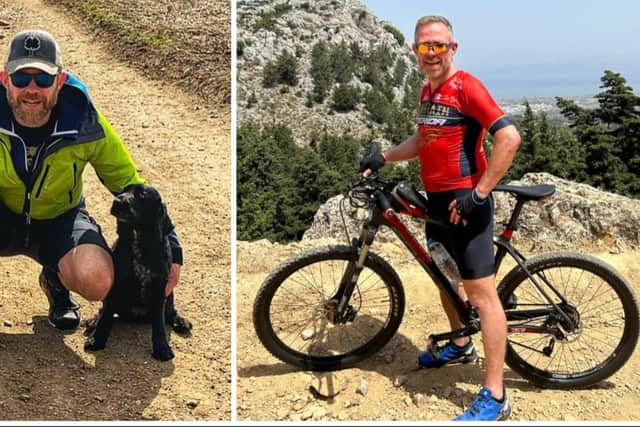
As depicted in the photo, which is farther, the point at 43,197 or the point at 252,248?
the point at 252,248

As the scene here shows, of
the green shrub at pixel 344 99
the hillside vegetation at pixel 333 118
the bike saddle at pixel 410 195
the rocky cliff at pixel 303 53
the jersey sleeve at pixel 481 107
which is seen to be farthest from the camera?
the green shrub at pixel 344 99

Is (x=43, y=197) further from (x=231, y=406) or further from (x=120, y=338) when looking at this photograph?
(x=231, y=406)

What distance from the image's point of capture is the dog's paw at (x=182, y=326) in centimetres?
375

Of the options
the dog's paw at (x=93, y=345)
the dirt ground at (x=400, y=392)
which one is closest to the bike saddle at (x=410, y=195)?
the dirt ground at (x=400, y=392)

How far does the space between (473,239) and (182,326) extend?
196 centimetres

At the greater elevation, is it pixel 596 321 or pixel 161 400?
pixel 596 321

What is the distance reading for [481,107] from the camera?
2.89m

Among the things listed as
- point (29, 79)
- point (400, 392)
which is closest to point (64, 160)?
point (29, 79)

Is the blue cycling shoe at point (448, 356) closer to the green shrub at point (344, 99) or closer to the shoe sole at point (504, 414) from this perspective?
the shoe sole at point (504, 414)

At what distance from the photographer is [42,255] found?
3621 millimetres

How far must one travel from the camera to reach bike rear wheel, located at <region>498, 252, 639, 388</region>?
343 cm

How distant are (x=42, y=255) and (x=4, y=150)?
693mm

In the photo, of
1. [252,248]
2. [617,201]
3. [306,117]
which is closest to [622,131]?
[617,201]

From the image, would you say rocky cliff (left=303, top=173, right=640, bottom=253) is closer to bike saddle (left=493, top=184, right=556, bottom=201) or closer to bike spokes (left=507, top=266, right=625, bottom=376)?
bike spokes (left=507, top=266, right=625, bottom=376)
